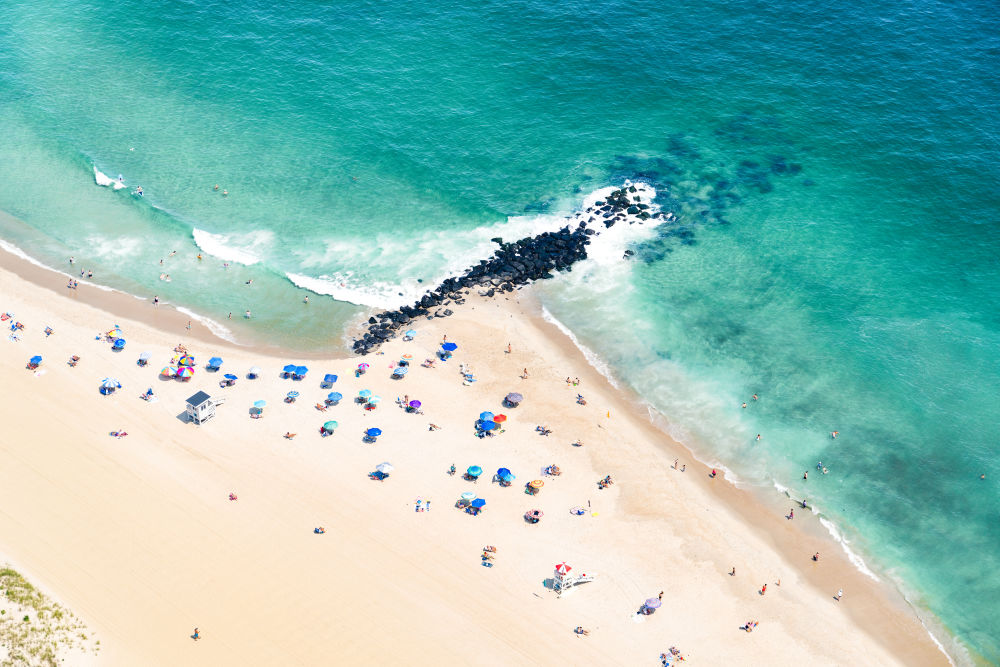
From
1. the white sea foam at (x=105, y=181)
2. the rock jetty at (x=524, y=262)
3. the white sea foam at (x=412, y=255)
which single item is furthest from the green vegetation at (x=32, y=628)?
the white sea foam at (x=105, y=181)

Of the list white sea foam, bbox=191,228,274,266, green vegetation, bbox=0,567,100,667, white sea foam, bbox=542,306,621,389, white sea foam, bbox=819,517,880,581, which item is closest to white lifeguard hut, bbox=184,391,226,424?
green vegetation, bbox=0,567,100,667

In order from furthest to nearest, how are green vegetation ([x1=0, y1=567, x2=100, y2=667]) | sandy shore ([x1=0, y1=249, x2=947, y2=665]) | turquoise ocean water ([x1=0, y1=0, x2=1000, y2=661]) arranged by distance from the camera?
turquoise ocean water ([x1=0, y1=0, x2=1000, y2=661]) < sandy shore ([x1=0, y1=249, x2=947, y2=665]) < green vegetation ([x1=0, y1=567, x2=100, y2=667])

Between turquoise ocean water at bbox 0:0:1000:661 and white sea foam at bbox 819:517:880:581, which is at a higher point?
turquoise ocean water at bbox 0:0:1000:661

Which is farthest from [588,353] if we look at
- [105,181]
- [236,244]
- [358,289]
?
[105,181]

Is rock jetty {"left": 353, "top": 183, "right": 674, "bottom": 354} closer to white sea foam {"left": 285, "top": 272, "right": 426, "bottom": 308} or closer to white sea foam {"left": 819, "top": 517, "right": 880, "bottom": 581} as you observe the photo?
white sea foam {"left": 285, "top": 272, "right": 426, "bottom": 308}

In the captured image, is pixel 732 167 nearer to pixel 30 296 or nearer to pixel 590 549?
pixel 590 549

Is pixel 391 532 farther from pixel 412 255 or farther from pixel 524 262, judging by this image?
pixel 412 255
